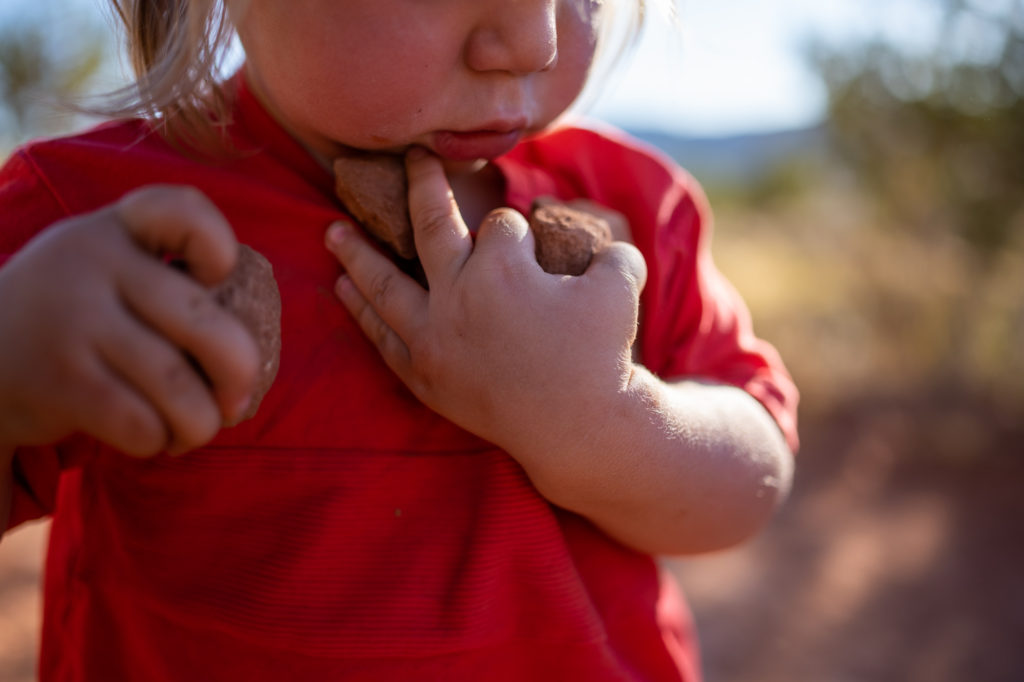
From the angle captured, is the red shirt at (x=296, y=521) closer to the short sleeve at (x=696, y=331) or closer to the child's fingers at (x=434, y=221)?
the child's fingers at (x=434, y=221)

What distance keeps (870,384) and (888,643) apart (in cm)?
168

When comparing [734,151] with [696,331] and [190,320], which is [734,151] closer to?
[696,331]

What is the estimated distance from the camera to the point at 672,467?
2.75ft

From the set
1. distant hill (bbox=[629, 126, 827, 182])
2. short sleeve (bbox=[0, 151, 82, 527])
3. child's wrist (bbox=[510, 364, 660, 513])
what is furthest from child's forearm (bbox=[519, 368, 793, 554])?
distant hill (bbox=[629, 126, 827, 182])

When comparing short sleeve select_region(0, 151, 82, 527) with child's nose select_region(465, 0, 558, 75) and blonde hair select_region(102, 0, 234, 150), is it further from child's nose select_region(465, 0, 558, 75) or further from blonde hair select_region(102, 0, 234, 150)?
child's nose select_region(465, 0, 558, 75)

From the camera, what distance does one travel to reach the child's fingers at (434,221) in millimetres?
792

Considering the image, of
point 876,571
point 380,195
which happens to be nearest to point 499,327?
point 380,195

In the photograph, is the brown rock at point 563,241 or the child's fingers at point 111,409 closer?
the child's fingers at point 111,409

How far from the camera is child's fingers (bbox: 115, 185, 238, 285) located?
523 mm

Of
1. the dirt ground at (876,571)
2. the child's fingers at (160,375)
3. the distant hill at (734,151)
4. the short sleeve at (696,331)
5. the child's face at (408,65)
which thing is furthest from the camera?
the distant hill at (734,151)

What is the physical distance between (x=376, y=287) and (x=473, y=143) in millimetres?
174

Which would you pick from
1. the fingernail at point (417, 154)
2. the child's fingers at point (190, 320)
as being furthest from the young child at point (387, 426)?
the child's fingers at point (190, 320)

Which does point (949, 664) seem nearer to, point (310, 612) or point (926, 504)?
point (926, 504)

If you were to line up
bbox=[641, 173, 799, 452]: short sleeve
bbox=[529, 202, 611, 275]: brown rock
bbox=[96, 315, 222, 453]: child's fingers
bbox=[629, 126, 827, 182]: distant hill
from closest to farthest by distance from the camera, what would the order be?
bbox=[96, 315, 222, 453]: child's fingers
bbox=[529, 202, 611, 275]: brown rock
bbox=[641, 173, 799, 452]: short sleeve
bbox=[629, 126, 827, 182]: distant hill
